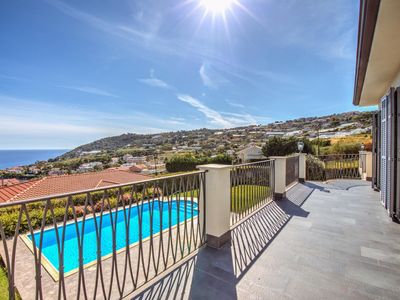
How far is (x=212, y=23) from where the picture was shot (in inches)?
264

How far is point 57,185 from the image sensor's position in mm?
11703

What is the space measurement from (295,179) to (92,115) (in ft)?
97.1

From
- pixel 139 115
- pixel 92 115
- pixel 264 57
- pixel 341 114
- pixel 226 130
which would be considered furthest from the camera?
pixel 226 130

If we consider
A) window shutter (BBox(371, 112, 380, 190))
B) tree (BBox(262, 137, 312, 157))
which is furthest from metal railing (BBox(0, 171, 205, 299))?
tree (BBox(262, 137, 312, 157))

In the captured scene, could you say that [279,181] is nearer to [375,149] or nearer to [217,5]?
[375,149]

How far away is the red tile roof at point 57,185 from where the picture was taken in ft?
33.5

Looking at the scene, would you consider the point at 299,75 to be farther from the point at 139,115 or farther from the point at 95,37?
the point at 139,115

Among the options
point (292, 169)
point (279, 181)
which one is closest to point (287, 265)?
point (279, 181)

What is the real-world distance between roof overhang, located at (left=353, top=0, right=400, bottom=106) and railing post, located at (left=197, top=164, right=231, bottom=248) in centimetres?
251

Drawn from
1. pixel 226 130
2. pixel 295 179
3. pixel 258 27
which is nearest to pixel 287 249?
pixel 295 179

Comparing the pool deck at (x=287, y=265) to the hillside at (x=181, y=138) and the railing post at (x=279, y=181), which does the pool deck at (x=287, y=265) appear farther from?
the hillside at (x=181, y=138)

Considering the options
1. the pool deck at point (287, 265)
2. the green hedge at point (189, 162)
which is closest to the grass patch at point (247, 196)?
the pool deck at point (287, 265)

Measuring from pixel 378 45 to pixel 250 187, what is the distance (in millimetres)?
3256

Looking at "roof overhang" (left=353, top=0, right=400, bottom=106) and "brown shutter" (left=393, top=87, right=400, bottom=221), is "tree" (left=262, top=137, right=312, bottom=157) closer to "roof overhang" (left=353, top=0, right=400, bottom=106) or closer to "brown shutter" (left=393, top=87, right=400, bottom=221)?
"roof overhang" (left=353, top=0, right=400, bottom=106)
